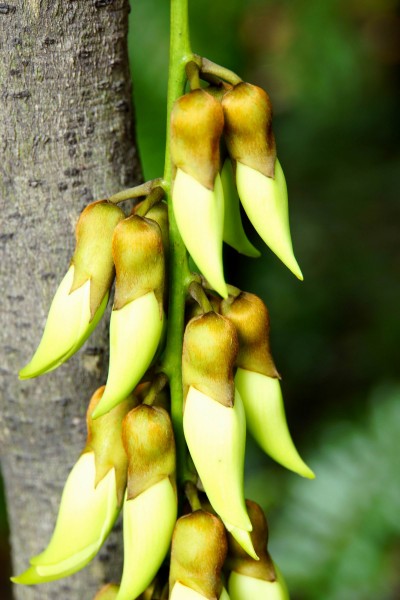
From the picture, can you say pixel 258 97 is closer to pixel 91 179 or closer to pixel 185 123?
pixel 185 123

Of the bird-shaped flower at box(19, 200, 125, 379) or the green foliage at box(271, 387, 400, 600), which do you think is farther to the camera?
the green foliage at box(271, 387, 400, 600)

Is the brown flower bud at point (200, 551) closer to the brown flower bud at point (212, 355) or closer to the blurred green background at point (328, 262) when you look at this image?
the brown flower bud at point (212, 355)

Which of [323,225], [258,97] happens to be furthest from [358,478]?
[258,97]

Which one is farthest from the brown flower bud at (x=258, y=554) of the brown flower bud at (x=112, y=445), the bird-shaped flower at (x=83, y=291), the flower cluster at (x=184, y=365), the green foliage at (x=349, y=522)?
the green foliage at (x=349, y=522)

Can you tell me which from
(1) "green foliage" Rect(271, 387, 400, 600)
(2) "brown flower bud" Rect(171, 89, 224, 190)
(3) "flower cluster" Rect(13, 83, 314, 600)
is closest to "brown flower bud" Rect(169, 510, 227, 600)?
(3) "flower cluster" Rect(13, 83, 314, 600)

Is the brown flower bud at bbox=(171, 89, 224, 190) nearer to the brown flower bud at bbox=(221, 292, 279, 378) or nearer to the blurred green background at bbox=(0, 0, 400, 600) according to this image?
the brown flower bud at bbox=(221, 292, 279, 378)

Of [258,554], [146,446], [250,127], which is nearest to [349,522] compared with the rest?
[258,554]
